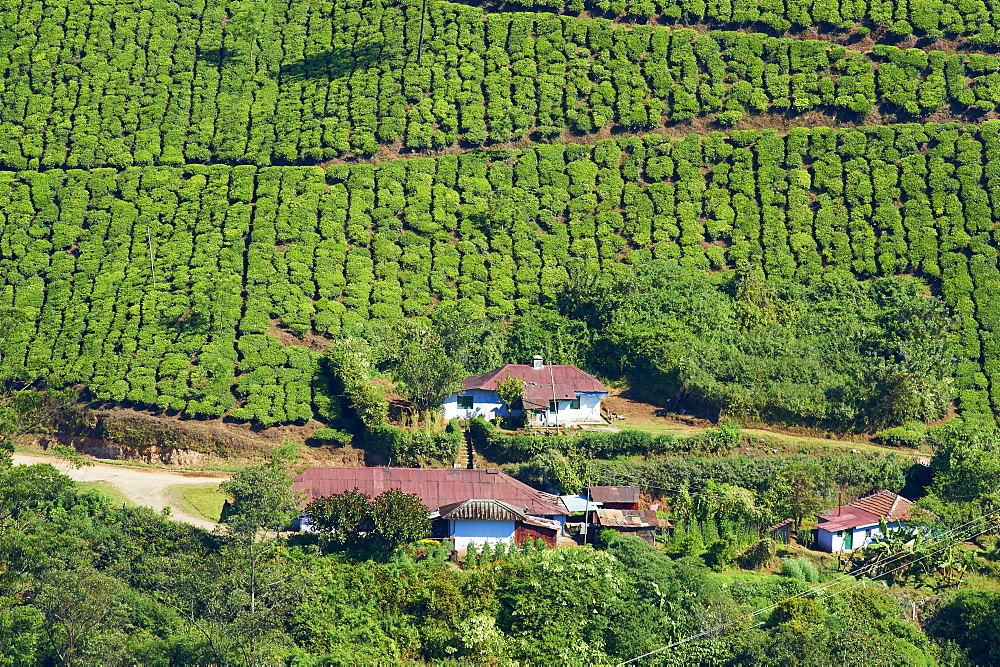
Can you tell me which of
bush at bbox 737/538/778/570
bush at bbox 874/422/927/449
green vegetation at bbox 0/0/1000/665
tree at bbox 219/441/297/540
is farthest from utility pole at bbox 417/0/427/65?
bush at bbox 737/538/778/570

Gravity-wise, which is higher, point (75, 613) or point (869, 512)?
point (869, 512)

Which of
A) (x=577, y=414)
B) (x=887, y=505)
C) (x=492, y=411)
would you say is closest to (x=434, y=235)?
(x=492, y=411)

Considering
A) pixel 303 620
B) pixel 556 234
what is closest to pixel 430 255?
pixel 556 234

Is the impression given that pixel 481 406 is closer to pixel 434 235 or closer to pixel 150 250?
pixel 434 235

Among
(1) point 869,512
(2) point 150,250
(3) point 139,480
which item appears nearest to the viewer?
(1) point 869,512

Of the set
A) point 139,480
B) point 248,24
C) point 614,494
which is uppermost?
point 248,24

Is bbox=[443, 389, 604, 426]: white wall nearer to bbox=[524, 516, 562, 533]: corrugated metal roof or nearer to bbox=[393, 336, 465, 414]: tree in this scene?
bbox=[393, 336, 465, 414]: tree
